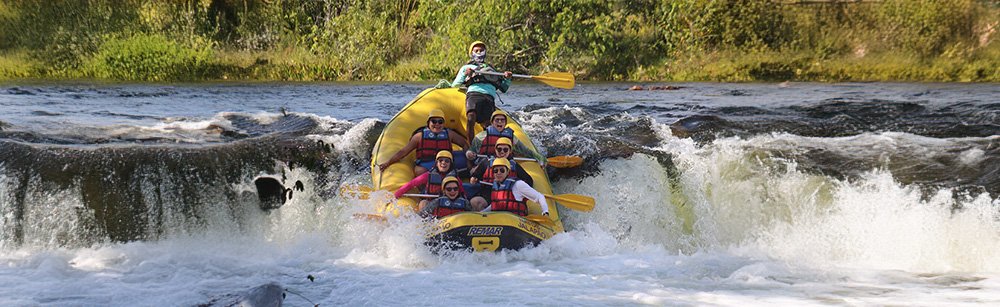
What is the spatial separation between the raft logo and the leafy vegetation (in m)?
14.3

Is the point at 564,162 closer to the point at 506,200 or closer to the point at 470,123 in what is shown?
the point at 470,123

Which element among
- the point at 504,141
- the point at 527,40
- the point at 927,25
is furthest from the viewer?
the point at 527,40

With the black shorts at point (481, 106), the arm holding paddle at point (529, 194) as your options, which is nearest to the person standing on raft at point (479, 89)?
the black shorts at point (481, 106)

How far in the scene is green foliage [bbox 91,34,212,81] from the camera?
22844mm

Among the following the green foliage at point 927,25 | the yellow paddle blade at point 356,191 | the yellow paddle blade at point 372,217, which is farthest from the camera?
the green foliage at point 927,25

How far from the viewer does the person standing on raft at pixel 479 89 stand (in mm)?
9703

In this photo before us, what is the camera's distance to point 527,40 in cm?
2242

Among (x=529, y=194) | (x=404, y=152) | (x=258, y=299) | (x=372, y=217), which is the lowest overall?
(x=258, y=299)

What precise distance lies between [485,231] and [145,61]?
17.3 meters

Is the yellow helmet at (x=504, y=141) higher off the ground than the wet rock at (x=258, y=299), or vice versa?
the yellow helmet at (x=504, y=141)

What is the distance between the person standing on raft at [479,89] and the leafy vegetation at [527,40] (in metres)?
11.8

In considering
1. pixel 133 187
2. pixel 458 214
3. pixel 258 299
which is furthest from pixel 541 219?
pixel 133 187

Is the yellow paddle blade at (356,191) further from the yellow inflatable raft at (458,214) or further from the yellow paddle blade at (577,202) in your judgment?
the yellow paddle blade at (577,202)

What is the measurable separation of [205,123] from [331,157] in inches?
155
